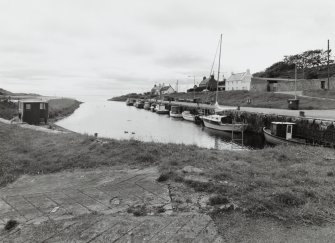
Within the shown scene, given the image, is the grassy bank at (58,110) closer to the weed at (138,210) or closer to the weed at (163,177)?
the weed at (163,177)

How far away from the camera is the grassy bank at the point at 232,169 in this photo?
5.50m

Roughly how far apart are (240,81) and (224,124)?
57796mm

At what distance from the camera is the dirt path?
4578mm

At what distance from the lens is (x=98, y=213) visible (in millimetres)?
5410

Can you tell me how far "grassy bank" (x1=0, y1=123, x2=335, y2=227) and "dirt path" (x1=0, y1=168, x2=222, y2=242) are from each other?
67 centimetres

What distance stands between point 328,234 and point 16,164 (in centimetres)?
894

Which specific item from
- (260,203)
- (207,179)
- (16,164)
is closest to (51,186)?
(16,164)

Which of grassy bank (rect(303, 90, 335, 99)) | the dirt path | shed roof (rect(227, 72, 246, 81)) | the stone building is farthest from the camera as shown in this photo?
shed roof (rect(227, 72, 246, 81))

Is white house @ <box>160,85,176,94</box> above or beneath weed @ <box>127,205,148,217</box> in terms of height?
above

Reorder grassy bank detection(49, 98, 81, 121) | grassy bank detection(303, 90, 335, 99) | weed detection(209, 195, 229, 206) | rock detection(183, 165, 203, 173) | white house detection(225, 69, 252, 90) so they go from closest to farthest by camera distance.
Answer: weed detection(209, 195, 229, 206) < rock detection(183, 165, 203, 173) < grassy bank detection(49, 98, 81, 121) < grassy bank detection(303, 90, 335, 99) < white house detection(225, 69, 252, 90)

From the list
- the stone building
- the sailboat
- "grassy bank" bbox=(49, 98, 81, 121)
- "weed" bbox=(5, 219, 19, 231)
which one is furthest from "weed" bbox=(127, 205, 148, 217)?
the stone building

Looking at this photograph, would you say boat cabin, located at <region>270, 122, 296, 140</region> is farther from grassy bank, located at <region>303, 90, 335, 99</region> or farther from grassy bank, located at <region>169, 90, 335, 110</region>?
grassy bank, located at <region>303, 90, 335, 99</region>

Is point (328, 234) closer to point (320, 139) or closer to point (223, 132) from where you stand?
point (320, 139)

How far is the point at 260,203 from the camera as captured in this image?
556 centimetres
